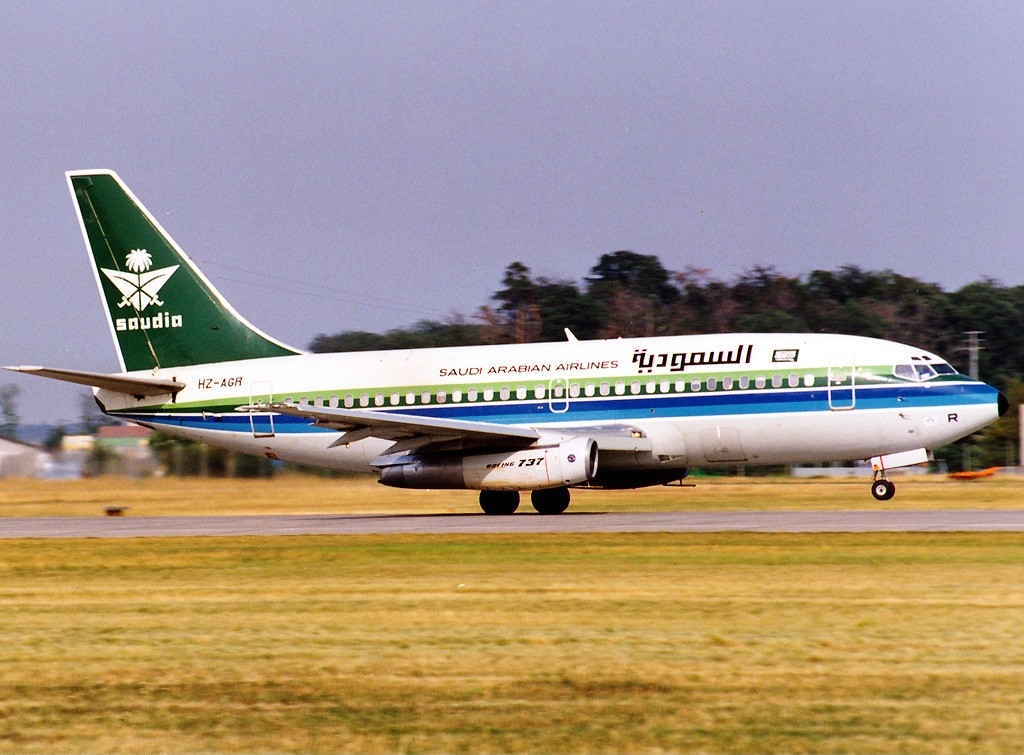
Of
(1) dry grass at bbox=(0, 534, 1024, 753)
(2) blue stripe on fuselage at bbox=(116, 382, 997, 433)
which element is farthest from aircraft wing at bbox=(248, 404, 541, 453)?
(1) dry grass at bbox=(0, 534, 1024, 753)

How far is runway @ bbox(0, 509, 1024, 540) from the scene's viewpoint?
915 inches

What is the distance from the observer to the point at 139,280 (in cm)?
3569

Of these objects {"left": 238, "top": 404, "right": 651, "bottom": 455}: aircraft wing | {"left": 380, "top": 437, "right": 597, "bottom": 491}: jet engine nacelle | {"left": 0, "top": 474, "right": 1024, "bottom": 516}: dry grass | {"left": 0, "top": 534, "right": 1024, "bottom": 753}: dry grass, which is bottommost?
{"left": 0, "top": 534, "right": 1024, "bottom": 753}: dry grass

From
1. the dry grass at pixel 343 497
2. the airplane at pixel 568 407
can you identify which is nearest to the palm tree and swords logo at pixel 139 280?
the airplane at pixel 568 407

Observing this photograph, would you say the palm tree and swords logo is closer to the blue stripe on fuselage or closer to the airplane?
the airplane

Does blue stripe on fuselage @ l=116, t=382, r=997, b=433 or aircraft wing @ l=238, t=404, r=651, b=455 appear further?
blue stripe on fuselage @ l=116, t=382, r=997, b=433

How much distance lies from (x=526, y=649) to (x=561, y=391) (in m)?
20.5

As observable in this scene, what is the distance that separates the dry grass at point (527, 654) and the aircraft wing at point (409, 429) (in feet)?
36.2

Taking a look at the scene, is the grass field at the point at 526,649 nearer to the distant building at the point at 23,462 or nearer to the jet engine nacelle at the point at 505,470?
the jet engine nacelle at the point at 505,470

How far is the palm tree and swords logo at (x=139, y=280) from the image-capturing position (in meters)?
35.6

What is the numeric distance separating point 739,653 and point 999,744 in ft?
9.99

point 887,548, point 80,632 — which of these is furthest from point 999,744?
point 887,548

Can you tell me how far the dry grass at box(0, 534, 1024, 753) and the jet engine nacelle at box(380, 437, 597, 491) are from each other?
10587 millimetres

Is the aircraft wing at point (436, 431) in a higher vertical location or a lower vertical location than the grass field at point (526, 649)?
higher
